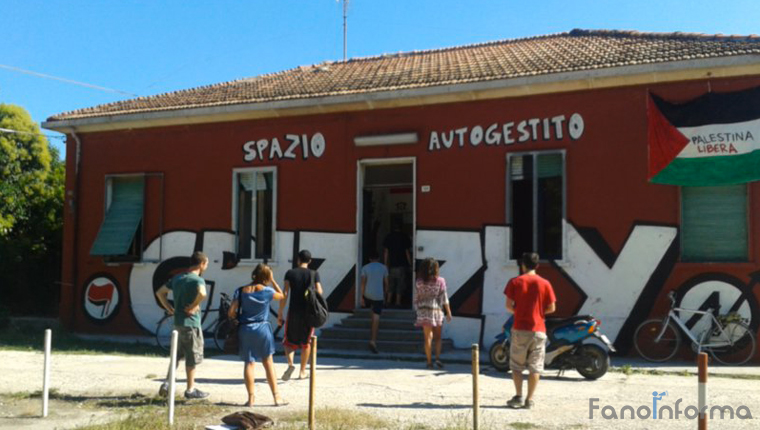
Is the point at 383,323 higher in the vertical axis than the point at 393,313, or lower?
lower

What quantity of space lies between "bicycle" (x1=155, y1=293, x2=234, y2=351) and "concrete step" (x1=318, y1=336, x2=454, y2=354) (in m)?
1.71

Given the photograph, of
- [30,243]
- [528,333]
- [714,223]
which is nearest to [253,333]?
[528,333]

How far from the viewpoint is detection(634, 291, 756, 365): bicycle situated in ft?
36.6

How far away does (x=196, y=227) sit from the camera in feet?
50.3

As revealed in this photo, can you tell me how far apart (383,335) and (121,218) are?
21.4 ft

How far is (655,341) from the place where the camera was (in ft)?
37.8

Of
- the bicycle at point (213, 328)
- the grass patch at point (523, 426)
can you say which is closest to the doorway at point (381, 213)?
the bicycle at point (213, 328)

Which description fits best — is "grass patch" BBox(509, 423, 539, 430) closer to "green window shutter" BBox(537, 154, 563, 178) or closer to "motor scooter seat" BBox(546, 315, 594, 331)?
"motor scooter seat" BBox(546, 315, 594, 331)

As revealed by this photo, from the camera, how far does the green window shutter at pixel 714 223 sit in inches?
452

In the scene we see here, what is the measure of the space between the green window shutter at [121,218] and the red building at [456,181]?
0.03m

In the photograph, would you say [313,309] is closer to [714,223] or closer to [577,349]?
[577,349]

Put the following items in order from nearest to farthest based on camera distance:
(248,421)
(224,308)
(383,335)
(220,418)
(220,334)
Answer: (248,421) → (220,418) → (383,335) → (224,308) → (220,334)

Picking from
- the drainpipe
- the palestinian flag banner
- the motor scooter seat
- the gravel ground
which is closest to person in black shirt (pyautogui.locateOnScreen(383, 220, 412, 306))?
the gravel ground

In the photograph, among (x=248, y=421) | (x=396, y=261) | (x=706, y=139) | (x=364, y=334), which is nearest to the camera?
(x=248, y=421)
